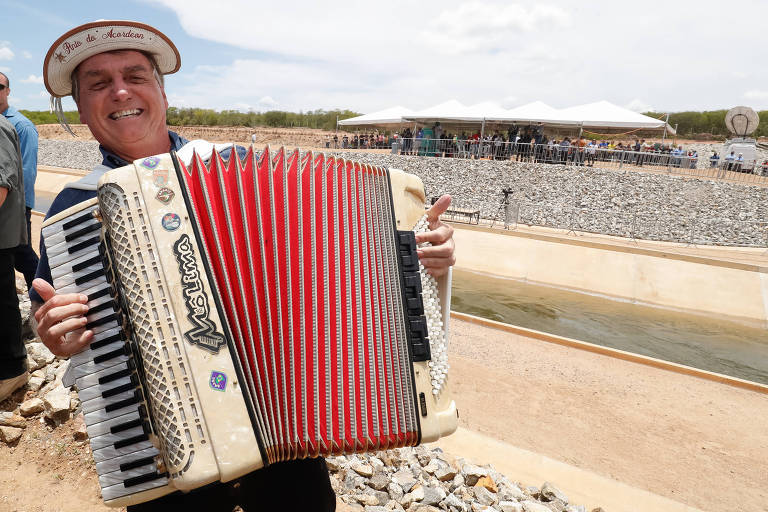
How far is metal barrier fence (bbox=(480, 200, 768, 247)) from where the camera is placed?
13.1 meters

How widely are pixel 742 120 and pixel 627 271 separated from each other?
14.4 metres

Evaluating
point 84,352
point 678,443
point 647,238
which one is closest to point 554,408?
point 678,443

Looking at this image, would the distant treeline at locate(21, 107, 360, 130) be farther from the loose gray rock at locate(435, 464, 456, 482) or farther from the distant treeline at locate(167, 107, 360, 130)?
the loose gray rock at locate(435, 464, 456, 482)

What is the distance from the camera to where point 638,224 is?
14.0m

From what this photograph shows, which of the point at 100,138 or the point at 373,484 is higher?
the point at 100,138

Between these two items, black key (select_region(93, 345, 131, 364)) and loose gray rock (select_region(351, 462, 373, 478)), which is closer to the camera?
black key (select_region(93, 345, 131, 364))

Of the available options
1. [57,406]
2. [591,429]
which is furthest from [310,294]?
[591,429]

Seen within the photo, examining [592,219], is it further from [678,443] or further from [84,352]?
[84,352]

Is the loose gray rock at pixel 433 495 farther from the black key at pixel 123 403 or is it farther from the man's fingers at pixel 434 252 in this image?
the black key at pixel 123 403

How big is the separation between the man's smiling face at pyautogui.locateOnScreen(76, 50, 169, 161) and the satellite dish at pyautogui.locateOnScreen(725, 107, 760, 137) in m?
23.8

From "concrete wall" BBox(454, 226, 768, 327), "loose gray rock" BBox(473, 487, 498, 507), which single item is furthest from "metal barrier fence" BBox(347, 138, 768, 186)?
"loose gray rock" BBox(473, 487, 498, 507)

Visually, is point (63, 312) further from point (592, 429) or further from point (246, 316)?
point (592, 429)

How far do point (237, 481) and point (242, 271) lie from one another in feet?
3.16

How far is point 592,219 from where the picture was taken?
14.4 m
